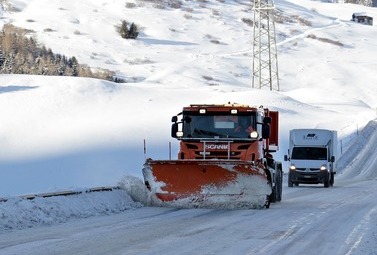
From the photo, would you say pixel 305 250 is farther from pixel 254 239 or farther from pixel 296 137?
pixel 296 137

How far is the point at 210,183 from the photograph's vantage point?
20.4m

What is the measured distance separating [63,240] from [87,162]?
96.5 ft

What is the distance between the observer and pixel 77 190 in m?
19.4

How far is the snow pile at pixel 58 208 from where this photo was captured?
15820mm

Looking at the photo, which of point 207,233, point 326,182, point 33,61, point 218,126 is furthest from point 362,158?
point 33,61

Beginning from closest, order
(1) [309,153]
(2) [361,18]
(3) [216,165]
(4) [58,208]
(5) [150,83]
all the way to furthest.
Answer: (4) [58,208] < (3) [216,165] < (1) [309,153] < (5) [150,83] < (2) [361,18]

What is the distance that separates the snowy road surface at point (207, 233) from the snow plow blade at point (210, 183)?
54cm

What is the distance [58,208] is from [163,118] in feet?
135

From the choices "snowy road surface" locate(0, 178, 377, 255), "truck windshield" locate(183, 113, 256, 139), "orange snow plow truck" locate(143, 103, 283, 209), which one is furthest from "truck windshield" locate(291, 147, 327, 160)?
"snowy road surface" locate(0, 178, 377, 255)

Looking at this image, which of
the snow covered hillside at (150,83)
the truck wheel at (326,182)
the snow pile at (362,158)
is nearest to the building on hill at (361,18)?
the snow covered hillside at (150,83)

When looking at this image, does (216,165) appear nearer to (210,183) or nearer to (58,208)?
(210,183)

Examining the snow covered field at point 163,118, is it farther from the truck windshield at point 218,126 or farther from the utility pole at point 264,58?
the truck windshield at point 218,126

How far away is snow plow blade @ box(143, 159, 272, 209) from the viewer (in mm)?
20234

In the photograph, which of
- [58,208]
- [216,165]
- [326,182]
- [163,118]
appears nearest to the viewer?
[58,208]
